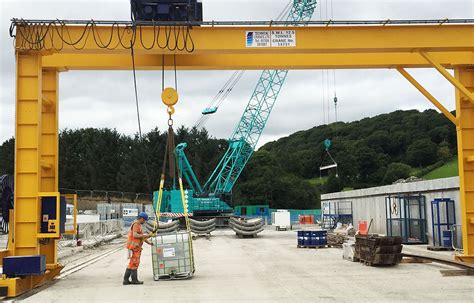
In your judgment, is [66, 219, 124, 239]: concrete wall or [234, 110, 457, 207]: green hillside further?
[234, 110, 457, 207]: green hillside

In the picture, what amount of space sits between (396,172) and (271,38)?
68656 mm

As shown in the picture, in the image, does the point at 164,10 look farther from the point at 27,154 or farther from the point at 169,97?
the point at 27,154

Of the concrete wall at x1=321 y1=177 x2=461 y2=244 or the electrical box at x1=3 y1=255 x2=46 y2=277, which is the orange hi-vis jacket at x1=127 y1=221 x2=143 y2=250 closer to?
the electrical box at x1=3 y1=255 x2=46 y2=277

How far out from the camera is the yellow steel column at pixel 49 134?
14.4 metres

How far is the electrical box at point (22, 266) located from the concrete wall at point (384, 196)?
15619 mm

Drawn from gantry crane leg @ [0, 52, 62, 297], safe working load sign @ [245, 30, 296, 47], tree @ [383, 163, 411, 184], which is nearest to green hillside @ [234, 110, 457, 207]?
tree @ [383, 163, 411, 184]

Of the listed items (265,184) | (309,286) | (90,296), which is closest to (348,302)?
(309,286)

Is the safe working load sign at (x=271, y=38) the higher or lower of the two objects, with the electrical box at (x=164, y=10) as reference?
lower

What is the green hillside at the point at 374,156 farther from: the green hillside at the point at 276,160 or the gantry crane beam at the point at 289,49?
the gantry crane beam at the point at 289,49

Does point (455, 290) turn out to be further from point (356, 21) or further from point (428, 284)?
point (356, 21)

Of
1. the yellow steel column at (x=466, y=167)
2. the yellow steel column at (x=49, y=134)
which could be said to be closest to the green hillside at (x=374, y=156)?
the yellow steel column at (x=466, y=167)

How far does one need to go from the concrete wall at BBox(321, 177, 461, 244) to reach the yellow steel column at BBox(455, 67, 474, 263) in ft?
18.2

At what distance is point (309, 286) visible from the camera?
11.9 meters

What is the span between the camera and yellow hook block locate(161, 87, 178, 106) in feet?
42.8
